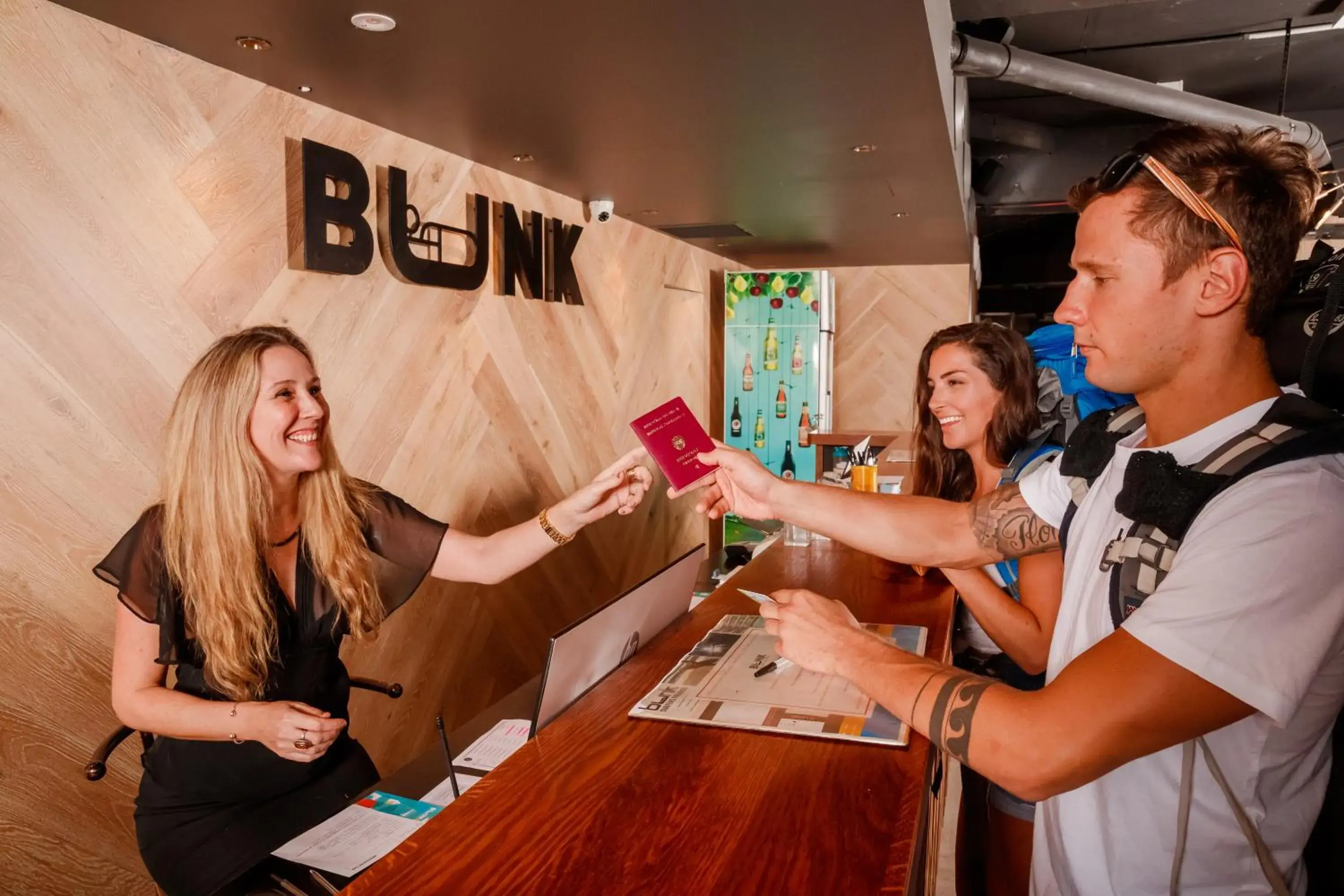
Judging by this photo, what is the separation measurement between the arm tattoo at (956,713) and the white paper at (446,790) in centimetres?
78

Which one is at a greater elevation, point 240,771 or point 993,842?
point 240,771

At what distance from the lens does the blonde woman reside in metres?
1.86

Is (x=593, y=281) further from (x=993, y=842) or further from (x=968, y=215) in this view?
(x=993, y=842)

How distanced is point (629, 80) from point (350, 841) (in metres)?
2.19

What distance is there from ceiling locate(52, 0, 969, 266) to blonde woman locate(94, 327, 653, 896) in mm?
841

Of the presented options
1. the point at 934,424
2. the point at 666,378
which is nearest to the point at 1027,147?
the point at 666,378

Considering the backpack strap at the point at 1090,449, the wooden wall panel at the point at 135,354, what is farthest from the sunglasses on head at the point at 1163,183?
the wooden wall panel at the point at 135,354

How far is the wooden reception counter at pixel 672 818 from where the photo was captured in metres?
1.07

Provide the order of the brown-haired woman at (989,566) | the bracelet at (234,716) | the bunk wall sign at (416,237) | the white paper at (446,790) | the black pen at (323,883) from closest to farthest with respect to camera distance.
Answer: the black pen at (323,883) → the white paper at (446,790) → the bracelet at (234,716) → the brown-haired woman at (989,566) → the bunk wall sign at (416,237)

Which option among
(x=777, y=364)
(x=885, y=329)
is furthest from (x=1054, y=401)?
(x=885, y=329)

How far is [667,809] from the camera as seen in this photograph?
1219 millimetres

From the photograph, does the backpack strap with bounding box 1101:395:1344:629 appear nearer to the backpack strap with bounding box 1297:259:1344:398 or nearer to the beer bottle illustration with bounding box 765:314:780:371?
the backpack strap with bounding box 1297:259:1344:398

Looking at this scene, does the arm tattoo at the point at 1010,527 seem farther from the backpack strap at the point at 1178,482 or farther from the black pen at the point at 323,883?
the black pen at the point at 323,883

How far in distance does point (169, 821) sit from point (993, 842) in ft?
6.60
